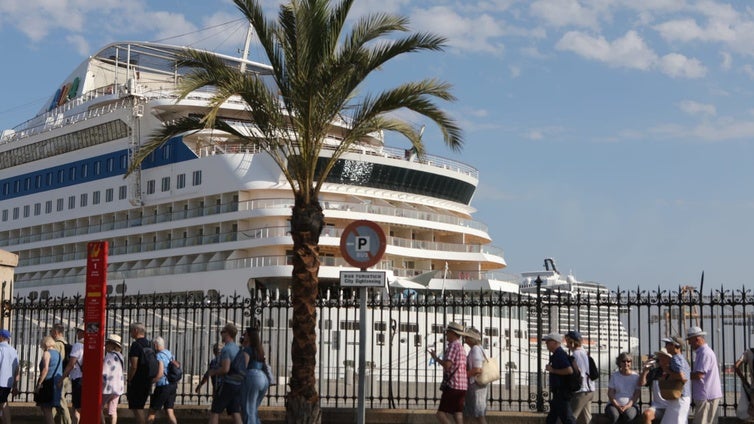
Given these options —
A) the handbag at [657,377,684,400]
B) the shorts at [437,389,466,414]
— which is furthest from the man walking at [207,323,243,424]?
the handbag at [657,377,684,400]

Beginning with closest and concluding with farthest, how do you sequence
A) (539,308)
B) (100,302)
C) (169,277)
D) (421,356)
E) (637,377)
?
(637,377) < (100,302) < (539,308) < (421,356) < (169,277)

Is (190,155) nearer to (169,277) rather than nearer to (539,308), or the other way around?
(169,277)

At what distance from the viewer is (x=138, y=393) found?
13531 mm

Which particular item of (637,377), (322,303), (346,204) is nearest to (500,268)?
(346,204)

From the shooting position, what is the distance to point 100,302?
13.5 meters

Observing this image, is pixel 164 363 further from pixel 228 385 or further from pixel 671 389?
pixel 671 389

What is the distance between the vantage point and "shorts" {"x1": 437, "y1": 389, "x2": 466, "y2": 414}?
41.2ft

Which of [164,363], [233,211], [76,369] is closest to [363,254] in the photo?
[164,363]

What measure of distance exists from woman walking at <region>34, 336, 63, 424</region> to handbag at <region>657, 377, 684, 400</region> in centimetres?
737

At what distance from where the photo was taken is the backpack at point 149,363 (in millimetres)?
13312

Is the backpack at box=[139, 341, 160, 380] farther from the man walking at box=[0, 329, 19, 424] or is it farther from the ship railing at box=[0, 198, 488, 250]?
the ship railing at box=[0, 198, 488, 250]

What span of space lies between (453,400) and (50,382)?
523 cm

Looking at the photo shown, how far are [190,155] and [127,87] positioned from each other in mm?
5474

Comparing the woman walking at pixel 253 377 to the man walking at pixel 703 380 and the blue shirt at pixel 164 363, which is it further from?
the man walking at pixel 703 380
